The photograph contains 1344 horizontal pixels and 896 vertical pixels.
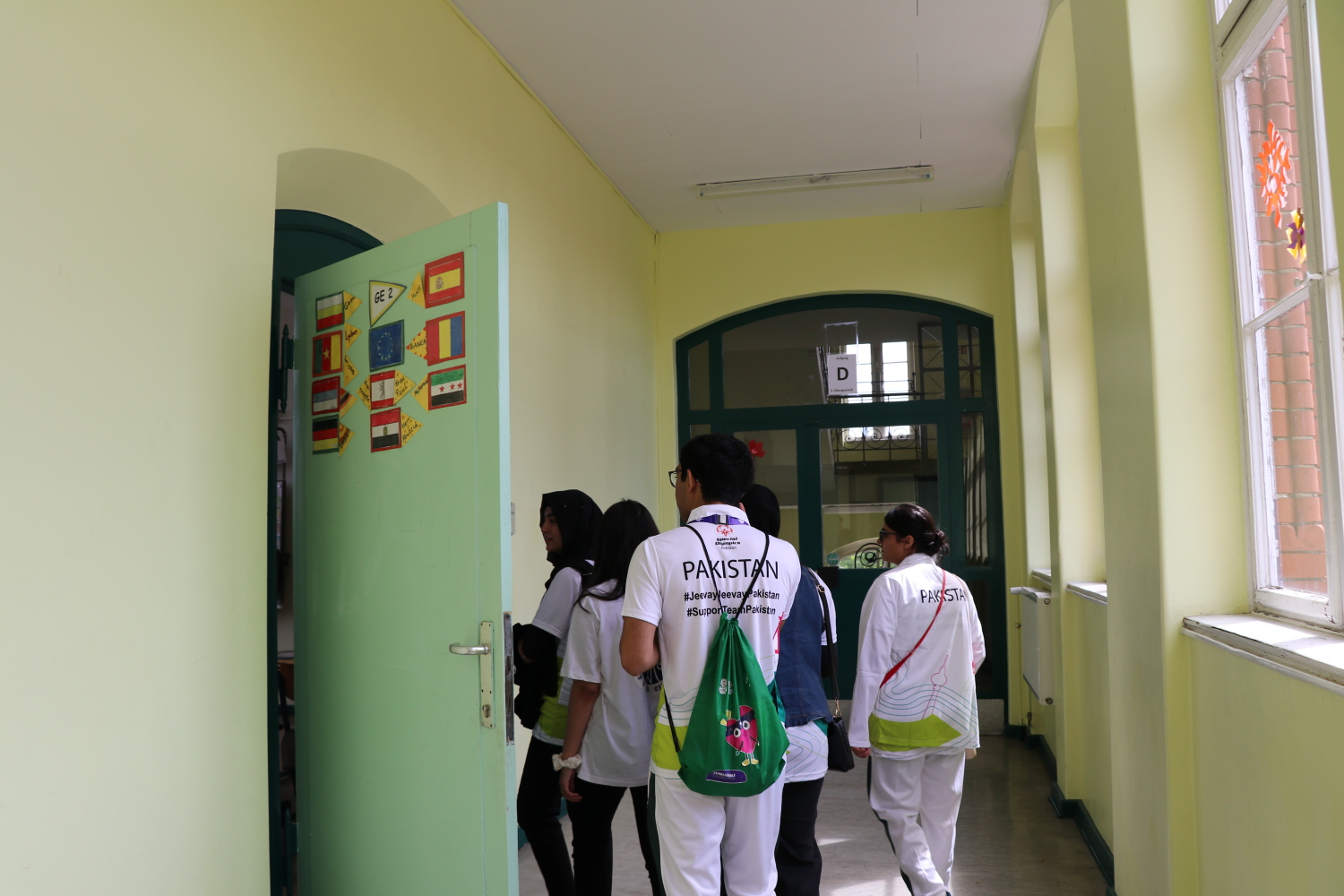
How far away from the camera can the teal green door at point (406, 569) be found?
2463 mm

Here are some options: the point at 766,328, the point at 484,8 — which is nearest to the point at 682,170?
the point at 766,328

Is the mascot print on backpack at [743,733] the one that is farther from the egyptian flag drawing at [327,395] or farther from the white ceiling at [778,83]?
the white ceiling at [778,83]

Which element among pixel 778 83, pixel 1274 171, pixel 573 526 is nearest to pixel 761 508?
pixel 573 526

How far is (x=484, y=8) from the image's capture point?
409cm

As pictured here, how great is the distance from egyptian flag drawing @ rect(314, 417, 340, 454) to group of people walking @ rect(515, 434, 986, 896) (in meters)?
0.66

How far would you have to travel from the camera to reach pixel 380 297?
8.98 feet

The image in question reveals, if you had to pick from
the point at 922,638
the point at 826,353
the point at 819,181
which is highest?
the point at 819,181

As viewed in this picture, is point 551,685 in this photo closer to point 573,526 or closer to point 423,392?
point 573,526

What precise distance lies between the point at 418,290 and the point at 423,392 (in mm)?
272

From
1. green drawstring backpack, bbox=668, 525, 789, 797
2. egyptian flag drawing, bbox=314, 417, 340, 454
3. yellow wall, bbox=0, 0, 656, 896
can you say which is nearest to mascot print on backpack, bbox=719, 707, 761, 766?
green drawstring backpack, bbox=668, 525, 789, 797

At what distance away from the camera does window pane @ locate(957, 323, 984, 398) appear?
7.20m

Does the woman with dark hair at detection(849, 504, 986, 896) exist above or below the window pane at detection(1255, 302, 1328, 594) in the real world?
below

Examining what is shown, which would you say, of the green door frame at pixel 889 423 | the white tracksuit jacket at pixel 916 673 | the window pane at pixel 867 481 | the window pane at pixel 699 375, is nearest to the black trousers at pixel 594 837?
the white tracksuit jacket at pixel 916 673

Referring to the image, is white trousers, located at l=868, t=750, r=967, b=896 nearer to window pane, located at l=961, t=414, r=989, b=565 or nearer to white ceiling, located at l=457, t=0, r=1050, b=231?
white ceiling, located at l=457, t=0, r=1050, b=231
